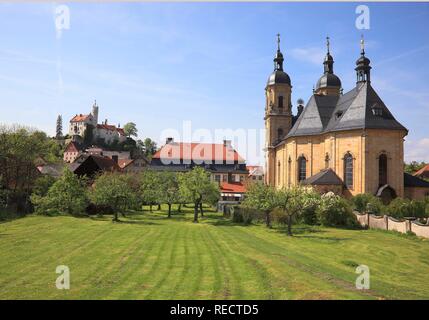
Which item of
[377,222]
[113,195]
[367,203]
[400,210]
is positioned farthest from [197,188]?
[400,210]

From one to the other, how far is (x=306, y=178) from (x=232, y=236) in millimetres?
28003

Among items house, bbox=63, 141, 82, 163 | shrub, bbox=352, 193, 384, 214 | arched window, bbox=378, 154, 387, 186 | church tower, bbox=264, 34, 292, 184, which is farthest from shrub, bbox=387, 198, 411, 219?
house, bbox=63, 141, 82, 163

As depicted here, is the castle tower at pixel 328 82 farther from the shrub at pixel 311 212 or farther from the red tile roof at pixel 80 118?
the red tile roof at pixel 80 118

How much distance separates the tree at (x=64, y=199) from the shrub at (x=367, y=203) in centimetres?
3063

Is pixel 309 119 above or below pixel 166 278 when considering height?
above

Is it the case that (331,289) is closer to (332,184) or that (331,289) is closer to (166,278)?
(166,278)

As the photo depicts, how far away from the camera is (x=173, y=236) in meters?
26.0

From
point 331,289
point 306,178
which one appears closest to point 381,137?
point 306,178

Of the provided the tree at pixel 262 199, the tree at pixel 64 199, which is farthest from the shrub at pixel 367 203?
the tree at pixel 64 199

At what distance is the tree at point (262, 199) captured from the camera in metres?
32.7

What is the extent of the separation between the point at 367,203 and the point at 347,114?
1431 cm

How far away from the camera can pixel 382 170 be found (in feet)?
144

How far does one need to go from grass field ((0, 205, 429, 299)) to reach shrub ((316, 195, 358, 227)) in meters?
5.38
